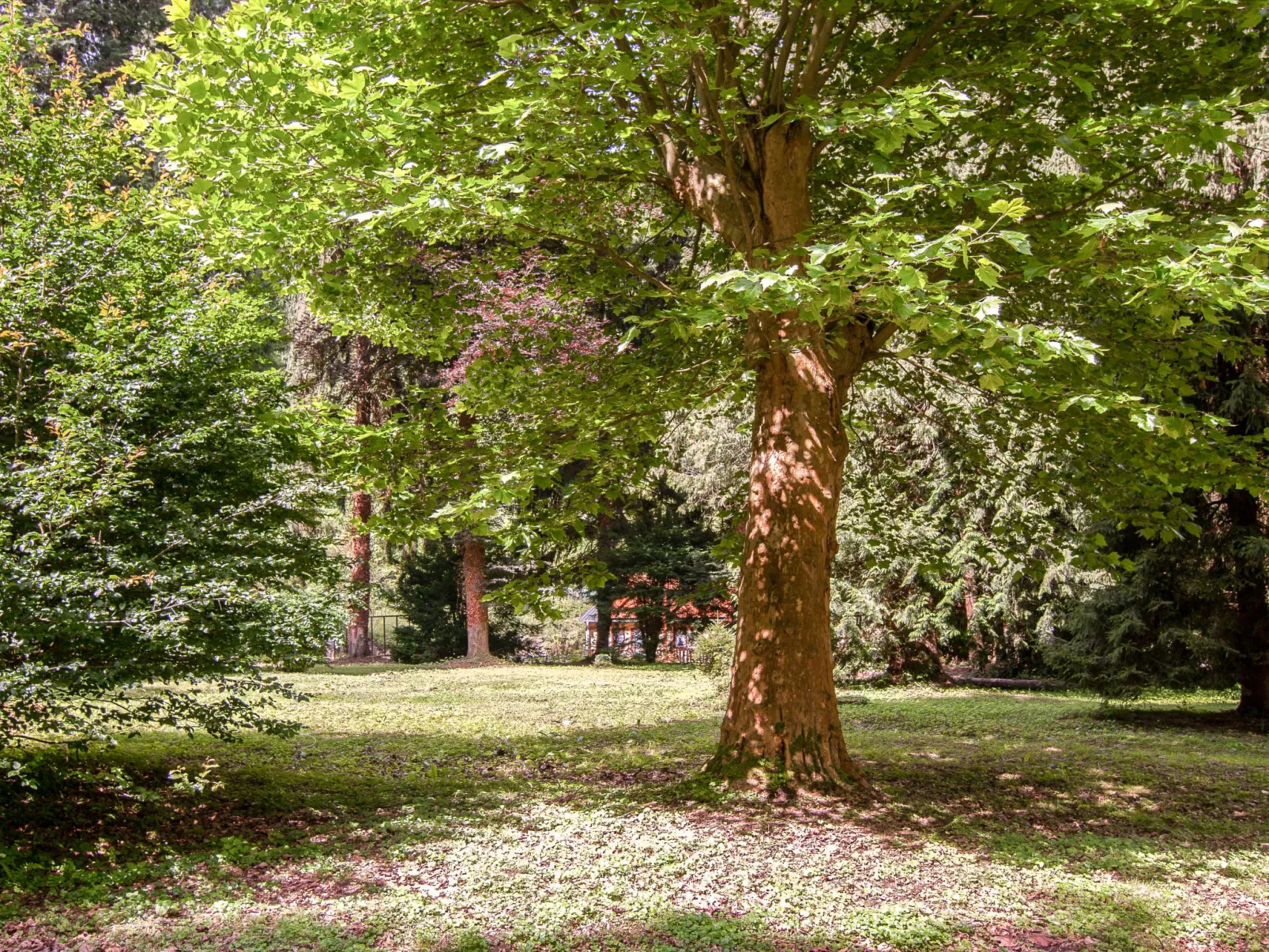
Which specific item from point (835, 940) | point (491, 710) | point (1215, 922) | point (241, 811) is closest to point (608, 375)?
point (241, 811)

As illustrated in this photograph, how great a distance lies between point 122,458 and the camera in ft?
15.7

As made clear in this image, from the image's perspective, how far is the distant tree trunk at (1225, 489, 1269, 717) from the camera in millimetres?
11477

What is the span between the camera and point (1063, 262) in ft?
17.2

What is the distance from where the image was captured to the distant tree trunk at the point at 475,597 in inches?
835

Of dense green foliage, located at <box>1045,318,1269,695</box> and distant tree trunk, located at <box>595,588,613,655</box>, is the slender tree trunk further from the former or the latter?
dense green foliage, located at <box>1045,318,1269,695</box>

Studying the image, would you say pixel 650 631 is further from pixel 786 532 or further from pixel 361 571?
pixel 786 532

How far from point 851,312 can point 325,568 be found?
3.92 m

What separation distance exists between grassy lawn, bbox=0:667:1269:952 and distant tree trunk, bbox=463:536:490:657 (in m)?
11.8

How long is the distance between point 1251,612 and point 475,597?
15.0m

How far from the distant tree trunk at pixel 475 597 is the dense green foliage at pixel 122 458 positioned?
15016 millimetres

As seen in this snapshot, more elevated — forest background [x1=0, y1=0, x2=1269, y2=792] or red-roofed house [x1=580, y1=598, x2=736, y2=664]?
forest background [x1=0, y1=0, x2=1269, y2=792]

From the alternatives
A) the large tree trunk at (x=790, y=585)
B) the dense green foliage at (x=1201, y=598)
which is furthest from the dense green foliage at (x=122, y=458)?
the dense green foliage at (x=1201, y=598)

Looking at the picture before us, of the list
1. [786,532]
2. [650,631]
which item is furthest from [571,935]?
[650,631]

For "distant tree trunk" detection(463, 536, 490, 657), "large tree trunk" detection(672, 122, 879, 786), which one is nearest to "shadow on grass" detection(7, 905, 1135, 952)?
"large tree trunk" detection(672, 122, 879, 786)
